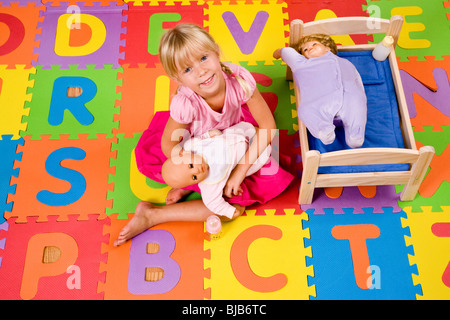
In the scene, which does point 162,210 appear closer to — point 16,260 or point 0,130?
point 16,260

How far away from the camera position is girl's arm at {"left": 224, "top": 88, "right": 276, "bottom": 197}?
162 cm

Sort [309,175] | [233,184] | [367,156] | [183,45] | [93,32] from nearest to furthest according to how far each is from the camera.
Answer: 1. [183,45]
2. [367,156]
3. [309,175]
4. [233,184]
5. [93,32]

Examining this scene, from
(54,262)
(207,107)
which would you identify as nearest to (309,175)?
(207,107)

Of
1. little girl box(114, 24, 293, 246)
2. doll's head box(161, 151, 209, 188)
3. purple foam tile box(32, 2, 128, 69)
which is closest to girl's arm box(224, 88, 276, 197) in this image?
little girl box(114, 24, 293, 246)

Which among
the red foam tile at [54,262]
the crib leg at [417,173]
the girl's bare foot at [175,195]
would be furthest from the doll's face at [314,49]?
the red foam tile at [54,262]

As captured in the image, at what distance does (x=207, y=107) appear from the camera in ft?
5.03

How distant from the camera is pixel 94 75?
2.02 metres

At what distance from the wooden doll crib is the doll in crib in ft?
0.22

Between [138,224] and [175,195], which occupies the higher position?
[175,195]

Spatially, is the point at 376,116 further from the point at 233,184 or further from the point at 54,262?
the point at 54,262

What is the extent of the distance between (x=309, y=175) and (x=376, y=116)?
368 millimetres

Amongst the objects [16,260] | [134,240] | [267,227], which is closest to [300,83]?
[267,227]

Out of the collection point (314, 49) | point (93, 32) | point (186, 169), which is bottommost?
point (186, 169)
